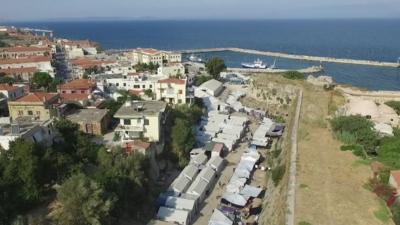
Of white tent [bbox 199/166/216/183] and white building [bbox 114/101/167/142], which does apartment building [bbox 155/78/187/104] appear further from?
white tent [bbox 199/166/216/183]

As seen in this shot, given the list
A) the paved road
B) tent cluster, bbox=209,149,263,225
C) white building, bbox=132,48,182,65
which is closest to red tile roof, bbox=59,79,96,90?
tent cluster, bbox=209,149,263,225

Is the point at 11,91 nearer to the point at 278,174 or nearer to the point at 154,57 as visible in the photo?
the point at 278,174

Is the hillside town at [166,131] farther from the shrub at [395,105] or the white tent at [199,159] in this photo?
the shrub at [395,105]

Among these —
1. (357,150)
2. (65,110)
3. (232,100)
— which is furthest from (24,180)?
(232,100)

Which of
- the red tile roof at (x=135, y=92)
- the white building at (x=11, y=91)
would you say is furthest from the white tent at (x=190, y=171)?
the white building at (x=11, y=91)

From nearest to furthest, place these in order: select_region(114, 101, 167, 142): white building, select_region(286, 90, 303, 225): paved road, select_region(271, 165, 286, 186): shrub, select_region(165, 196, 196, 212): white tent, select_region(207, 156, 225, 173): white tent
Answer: select_region(286, 90, 303, 225): paved road, select_region(165, 196, 196, 212): white tent, select_region(271, 165, 286, 186): shrub, select_region(114, 101, 167, 142): white building, select_region(207, 156, 225, 173): white tent
